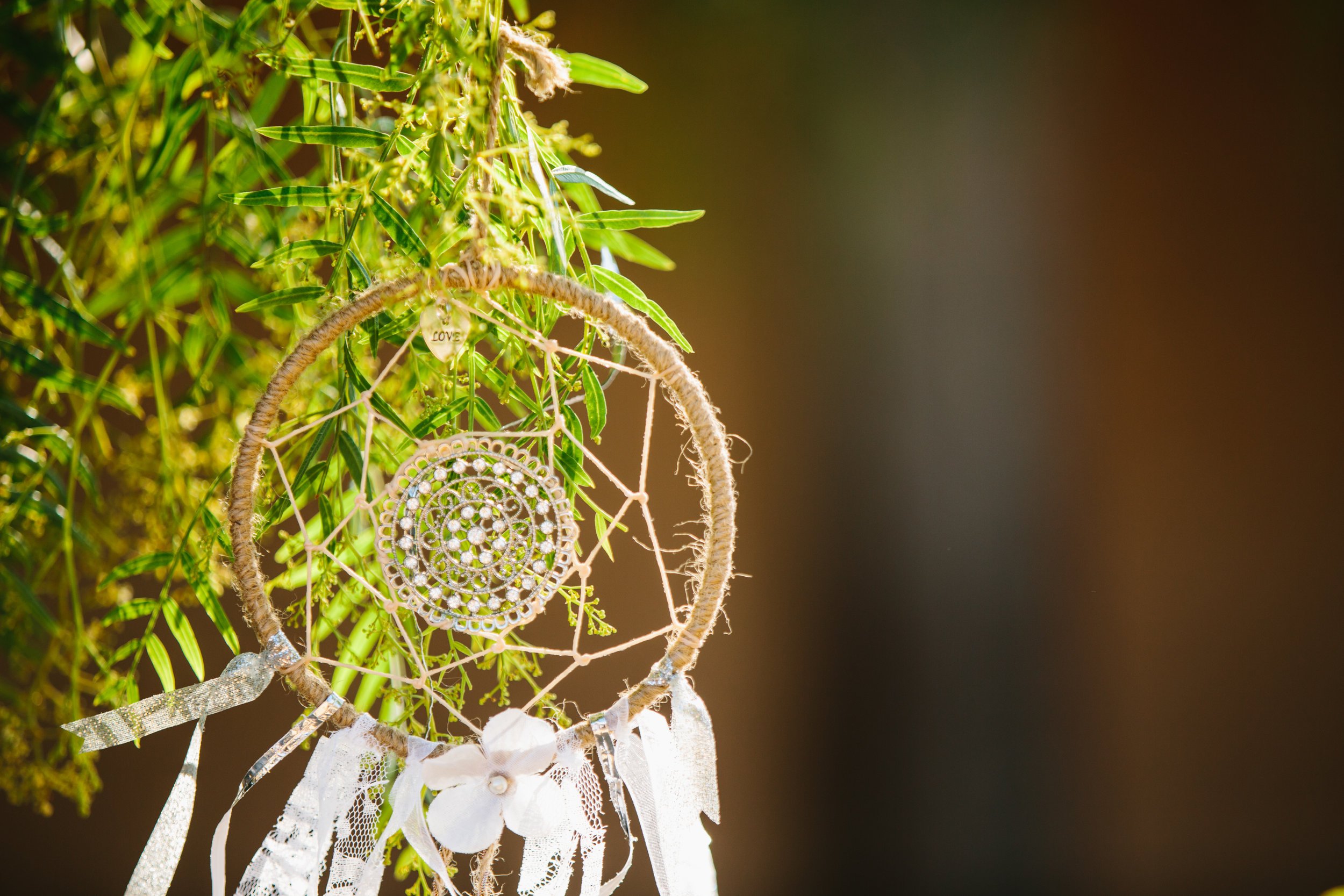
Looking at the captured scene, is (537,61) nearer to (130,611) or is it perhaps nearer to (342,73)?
(342,73)

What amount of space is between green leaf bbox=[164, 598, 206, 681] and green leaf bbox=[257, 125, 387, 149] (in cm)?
37

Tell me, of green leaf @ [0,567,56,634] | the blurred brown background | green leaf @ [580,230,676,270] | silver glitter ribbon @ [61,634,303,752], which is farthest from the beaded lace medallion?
the blurred brown background

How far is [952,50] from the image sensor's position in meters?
1.35

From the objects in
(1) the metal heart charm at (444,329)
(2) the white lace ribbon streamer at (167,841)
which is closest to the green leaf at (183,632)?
(2) the white lace ribbon streamer at (167,841)

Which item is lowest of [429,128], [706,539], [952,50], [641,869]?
[641,869]

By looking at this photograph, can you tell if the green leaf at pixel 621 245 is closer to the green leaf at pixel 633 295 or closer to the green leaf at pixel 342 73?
the green leaf at pixel 633 295

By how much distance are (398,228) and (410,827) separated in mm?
427

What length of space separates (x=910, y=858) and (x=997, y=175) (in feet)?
3.27

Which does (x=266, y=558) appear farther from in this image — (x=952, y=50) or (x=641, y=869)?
(x=952, y=50)

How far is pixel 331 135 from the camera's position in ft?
2.29

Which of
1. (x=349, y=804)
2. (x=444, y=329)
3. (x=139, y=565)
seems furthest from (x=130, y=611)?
(x=444, y=329)

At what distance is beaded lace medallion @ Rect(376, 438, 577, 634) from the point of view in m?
0.66

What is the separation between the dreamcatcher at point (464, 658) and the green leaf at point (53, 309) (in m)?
0.17

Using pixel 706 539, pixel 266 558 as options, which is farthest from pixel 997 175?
Answer: pixel 266 558
